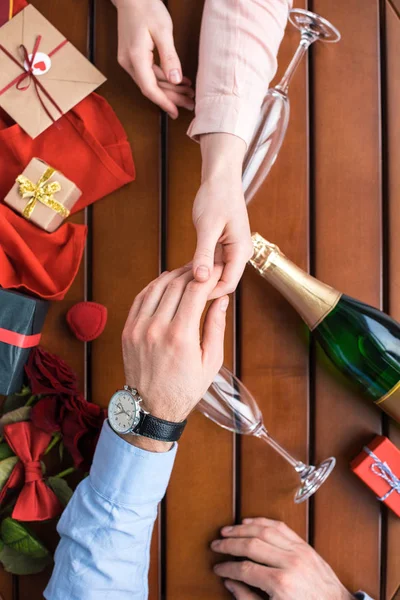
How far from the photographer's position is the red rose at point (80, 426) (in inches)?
25.1

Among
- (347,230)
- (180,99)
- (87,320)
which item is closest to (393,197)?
(347,230)

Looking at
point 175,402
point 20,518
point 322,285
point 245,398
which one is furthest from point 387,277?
point 20,518

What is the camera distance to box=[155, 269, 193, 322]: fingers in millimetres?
500

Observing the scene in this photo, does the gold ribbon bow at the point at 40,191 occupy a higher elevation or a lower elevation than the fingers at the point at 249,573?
higher

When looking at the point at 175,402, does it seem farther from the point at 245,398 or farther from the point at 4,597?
the point at 4,597

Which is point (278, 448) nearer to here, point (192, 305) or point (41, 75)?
point (192, 305)

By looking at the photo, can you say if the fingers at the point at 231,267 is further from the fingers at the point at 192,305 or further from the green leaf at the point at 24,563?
the green leaf at the point at 24,563

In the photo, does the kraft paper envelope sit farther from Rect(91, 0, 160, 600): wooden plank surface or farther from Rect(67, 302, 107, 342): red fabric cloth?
Rect(67, 302, 107, 342): red fabric cloth

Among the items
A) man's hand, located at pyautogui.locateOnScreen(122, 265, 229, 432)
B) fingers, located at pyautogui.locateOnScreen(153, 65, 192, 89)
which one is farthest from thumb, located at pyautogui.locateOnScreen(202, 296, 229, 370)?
fingers, located at pyautogui.locateOnScreen(153, 65, 192, 89)

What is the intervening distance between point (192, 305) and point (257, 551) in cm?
34

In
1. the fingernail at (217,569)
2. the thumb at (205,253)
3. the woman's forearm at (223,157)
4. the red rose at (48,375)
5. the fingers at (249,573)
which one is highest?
the woman's forearm at (223,157)

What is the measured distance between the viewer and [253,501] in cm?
68

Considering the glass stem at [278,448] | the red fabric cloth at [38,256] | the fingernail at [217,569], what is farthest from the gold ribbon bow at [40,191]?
the fingernail at [217,569]

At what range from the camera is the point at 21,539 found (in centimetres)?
65
